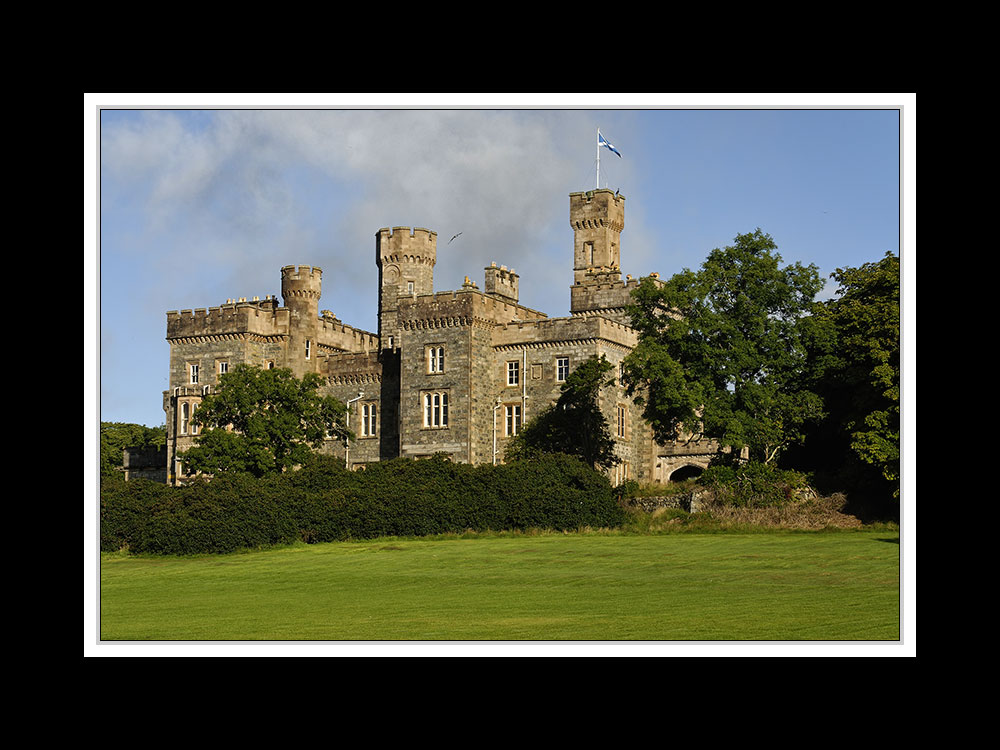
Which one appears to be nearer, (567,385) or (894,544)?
(894,544)

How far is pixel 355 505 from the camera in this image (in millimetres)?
53125

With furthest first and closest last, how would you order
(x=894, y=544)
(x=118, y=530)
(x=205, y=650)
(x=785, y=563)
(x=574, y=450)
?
(x=574, y=450), (x=118, y=530), (x=894, y=544), (x=785, y=563), (x=205, y=650)

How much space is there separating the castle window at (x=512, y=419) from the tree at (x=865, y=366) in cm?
1319

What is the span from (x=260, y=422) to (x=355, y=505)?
33.0 feet

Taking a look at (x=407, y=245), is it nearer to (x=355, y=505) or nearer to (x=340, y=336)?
(x=340, y=336)

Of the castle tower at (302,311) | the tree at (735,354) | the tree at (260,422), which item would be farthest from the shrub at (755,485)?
the castle tower at (302,311)

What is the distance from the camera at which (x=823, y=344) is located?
51781 mm

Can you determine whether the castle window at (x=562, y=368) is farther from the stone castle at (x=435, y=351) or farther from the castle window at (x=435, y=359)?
the castle window at (x=435, y=359)

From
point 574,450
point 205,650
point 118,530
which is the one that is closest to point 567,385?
point 574,450

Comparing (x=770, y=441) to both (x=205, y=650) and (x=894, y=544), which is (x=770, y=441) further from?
(x=205, y=650)

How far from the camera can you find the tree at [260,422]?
2389 inches

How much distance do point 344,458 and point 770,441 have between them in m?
23.5

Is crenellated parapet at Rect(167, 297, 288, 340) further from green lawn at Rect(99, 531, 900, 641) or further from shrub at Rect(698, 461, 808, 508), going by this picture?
shrub at Rect(698, 461, 808, 508)

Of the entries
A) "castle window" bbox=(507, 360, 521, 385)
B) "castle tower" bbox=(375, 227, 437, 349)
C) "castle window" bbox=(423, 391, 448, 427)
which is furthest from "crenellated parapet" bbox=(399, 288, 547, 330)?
"castle tower" bbox=(375, 227, 437, 349)
